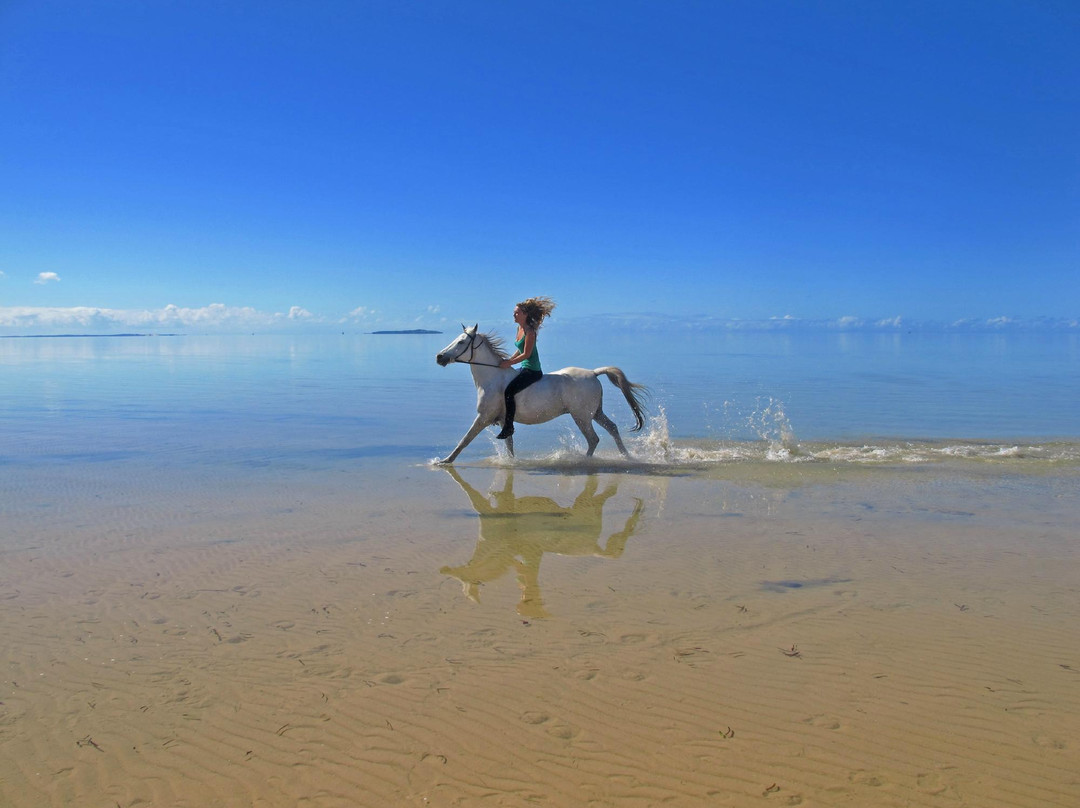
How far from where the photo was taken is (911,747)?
3.51 m

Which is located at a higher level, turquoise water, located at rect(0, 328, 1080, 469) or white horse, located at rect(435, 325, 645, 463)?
white horse, located at rect(435, 325, 645, 463)

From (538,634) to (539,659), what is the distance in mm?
369

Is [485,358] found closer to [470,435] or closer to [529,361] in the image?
[529,361]

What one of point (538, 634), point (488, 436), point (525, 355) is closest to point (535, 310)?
point (525, 355)

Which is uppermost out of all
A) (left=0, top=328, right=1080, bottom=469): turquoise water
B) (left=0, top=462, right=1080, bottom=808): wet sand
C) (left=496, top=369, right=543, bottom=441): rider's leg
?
(left=496, top=369, right=543, bottom=441): rider's leg

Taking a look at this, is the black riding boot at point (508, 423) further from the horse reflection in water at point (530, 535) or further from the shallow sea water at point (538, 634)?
the horse reflection in water at point (530, 535)

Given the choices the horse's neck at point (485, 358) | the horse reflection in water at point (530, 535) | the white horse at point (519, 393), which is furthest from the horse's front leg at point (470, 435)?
the horse reflection in water at point (530, 535)

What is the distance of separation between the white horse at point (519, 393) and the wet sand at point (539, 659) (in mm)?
4113

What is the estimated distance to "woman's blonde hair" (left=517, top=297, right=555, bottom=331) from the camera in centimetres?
1216

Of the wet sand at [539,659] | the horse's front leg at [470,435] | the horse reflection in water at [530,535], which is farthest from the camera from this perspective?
the horse's front leg at [470,435]

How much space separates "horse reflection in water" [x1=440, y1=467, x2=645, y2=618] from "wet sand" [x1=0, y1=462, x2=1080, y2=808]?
0.18 ft

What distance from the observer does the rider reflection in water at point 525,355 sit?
39.6ft

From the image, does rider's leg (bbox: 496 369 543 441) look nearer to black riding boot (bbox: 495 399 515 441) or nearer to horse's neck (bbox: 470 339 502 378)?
black riding boot (bbox: 495 399 515 441)

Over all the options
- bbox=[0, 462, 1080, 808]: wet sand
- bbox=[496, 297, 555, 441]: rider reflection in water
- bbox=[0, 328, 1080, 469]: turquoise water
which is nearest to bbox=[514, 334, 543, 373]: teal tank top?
bbox=[496, 297, 555, 441]: rider reflection in water
